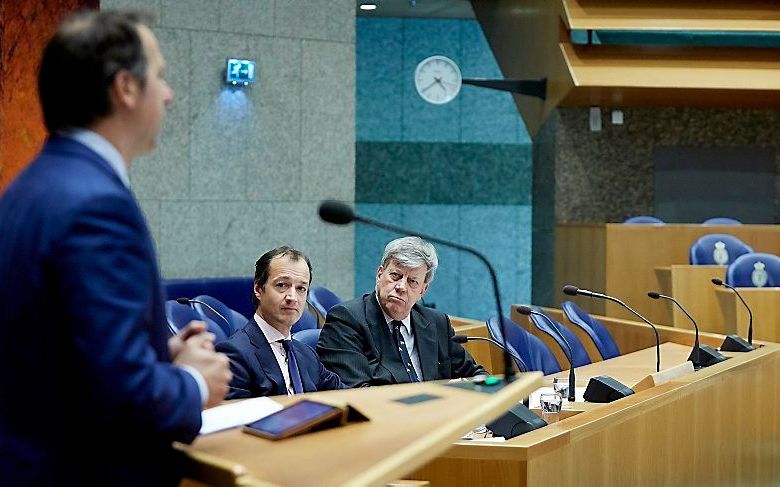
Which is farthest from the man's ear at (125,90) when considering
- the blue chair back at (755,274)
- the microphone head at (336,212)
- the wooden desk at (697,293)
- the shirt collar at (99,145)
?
the wooden desk at (697,293)

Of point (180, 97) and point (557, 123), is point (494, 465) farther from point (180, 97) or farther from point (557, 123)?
point (557, 123)

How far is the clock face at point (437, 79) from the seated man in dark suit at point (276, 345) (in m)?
12.2

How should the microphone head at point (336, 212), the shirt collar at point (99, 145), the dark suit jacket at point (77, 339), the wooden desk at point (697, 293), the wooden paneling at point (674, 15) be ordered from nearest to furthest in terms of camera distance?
the dark suit jacket at point (77, 339) < the shirt collar at point (99, 145) < the microphone head at point (336, 212) < the wooden desk at point (697, 293) < the wooden paneling at point (674, 15)

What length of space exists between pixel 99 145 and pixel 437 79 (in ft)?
47.9

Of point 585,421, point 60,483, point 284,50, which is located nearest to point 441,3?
point 284,50

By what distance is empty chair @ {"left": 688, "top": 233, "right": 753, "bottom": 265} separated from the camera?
10.4m

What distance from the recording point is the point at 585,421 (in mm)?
3590

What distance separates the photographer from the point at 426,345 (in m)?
4.72

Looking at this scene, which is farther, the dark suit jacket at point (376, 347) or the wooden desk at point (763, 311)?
the wooden desk at point (763, 311)

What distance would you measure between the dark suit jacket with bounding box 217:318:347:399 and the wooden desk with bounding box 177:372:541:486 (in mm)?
1642

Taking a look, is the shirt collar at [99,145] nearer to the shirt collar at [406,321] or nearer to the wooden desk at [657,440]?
the wooden desk at [657,440]

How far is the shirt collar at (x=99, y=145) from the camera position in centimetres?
171

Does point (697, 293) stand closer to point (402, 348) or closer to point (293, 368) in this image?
point (402, 348)

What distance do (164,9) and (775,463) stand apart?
6252 millimetres
